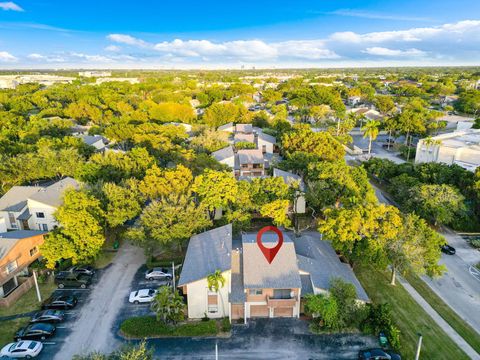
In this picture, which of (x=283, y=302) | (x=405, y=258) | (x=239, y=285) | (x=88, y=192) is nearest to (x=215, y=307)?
(x=239, y=285)

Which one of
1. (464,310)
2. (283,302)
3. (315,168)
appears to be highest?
(315,168)

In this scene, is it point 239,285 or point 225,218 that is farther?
point 225,218

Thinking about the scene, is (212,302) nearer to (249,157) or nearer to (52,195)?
(52,195)

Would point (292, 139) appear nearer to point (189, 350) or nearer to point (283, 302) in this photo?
point (283, 302)

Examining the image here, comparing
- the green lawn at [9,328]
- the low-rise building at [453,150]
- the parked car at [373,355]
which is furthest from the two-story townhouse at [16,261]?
the low-rise building at [453,150]

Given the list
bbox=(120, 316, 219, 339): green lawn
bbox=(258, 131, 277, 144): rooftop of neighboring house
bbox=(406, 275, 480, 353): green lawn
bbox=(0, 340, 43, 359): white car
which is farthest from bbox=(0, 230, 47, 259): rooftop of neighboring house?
bbox=(258, 131, 277, 144): rooftop of neighboring house

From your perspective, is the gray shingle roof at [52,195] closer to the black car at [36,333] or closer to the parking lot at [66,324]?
the parking lot at [66,324]

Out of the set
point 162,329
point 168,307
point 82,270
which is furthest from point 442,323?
point 82,270
